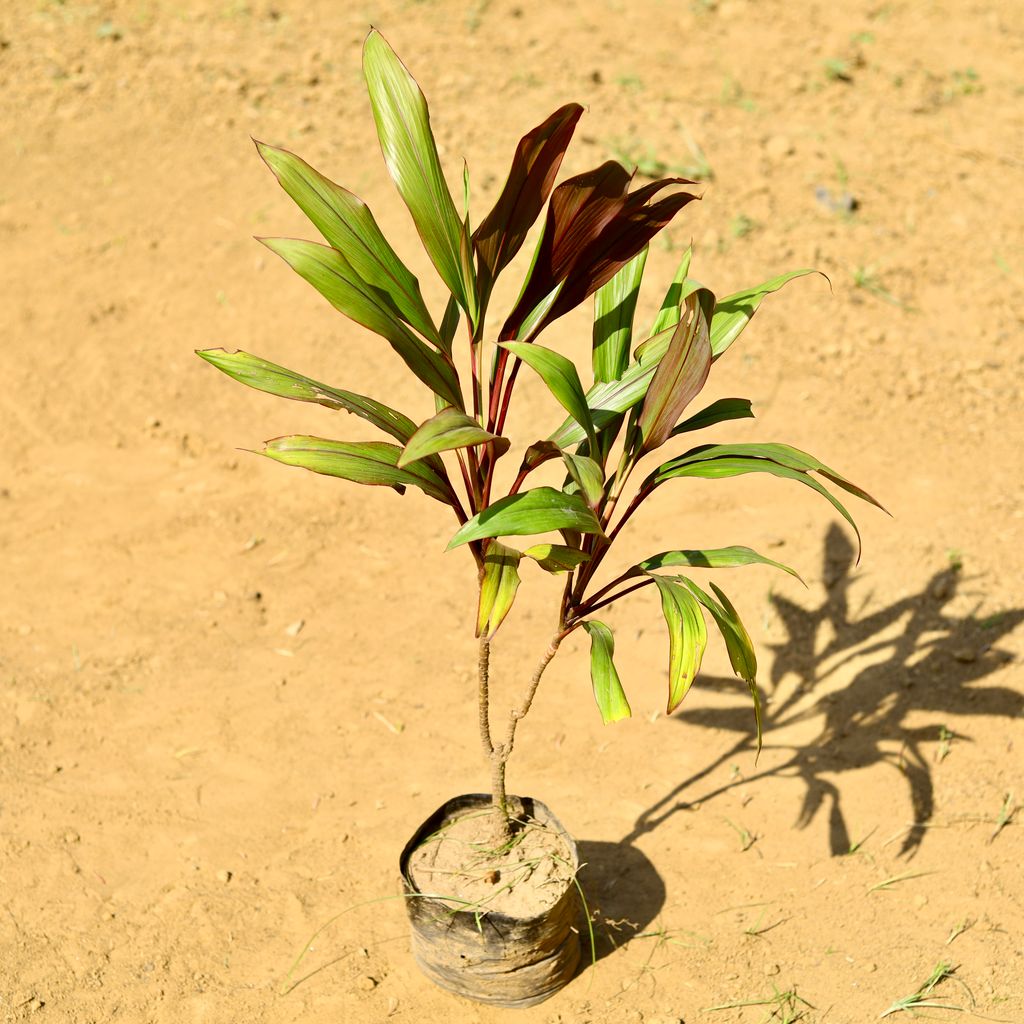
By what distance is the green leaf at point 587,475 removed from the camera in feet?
6.31

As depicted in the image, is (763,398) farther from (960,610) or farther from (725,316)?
(725,316)

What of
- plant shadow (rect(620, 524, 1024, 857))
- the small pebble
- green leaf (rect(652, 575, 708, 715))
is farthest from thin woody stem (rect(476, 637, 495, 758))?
the small pebble

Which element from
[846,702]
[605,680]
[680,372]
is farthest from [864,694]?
[680,372]

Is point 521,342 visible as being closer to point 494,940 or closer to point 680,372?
point 680,372

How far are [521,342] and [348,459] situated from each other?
351 mm

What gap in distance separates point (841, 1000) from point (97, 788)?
6.22ft

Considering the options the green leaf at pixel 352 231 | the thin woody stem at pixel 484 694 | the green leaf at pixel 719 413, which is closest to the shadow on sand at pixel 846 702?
the thin woody stem at pixel 484 694

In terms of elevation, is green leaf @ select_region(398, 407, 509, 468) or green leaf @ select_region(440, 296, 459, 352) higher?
green leaf @ select_region(398, 407, 509, 468)

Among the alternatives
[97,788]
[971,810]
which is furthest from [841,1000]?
[97,788]

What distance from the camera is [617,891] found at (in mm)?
2910

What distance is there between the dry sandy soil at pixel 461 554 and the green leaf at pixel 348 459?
1.24 metres

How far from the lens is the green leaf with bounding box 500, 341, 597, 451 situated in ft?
6.03

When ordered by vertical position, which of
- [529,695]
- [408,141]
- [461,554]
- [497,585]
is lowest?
[461,554]

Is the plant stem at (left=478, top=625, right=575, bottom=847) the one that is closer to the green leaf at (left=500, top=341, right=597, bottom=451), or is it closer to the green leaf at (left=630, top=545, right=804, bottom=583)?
the green leaf at (left=630, top=545, right=804, bottom=583)
